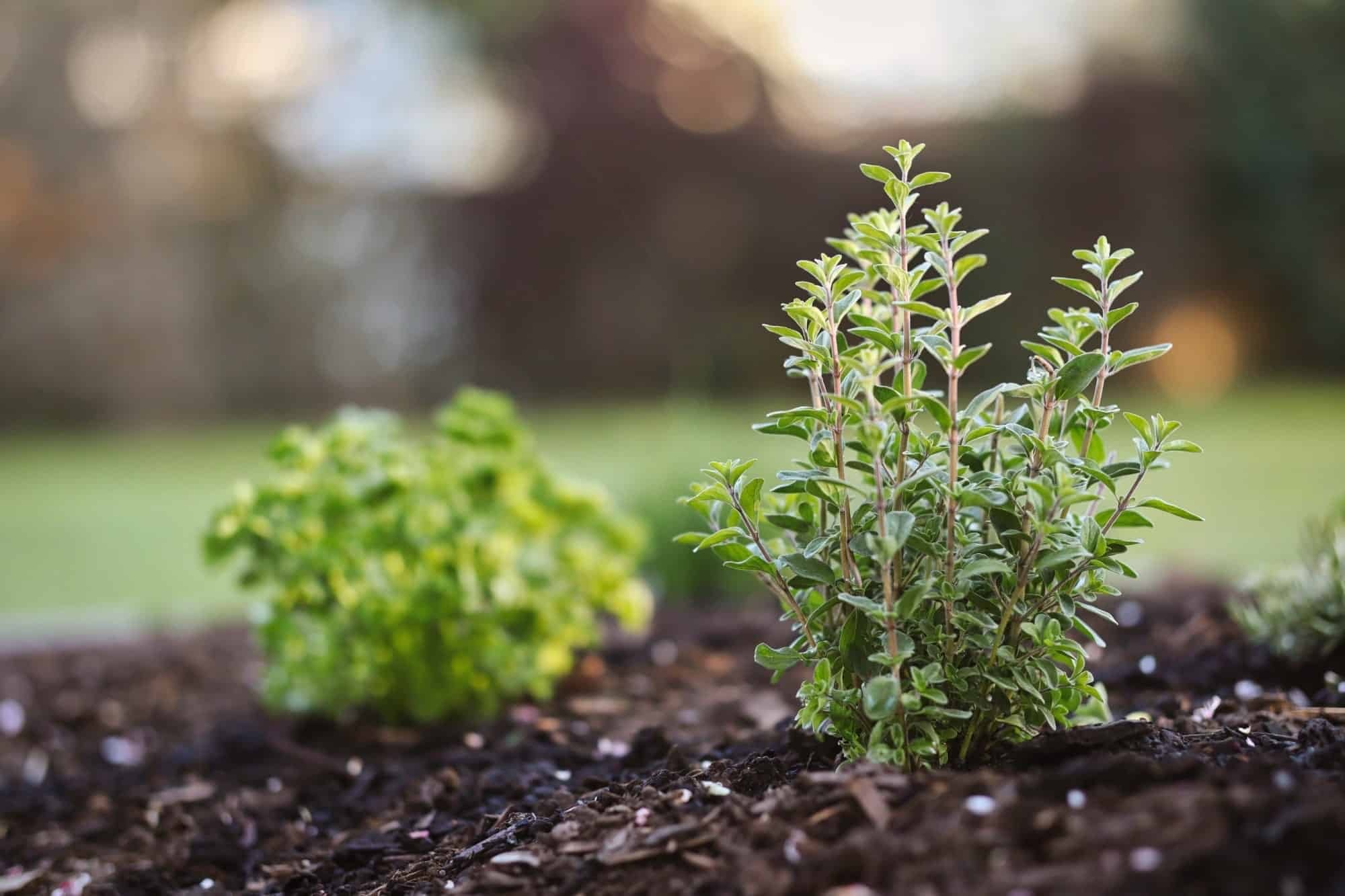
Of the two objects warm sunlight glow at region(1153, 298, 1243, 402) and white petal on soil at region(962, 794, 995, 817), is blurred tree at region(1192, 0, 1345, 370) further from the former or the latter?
white petal on soil at region(962, 794, 995, 817)

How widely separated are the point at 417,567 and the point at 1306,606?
6.18 ft

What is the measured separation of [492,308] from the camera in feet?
39.8

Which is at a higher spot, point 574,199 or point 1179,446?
point 574,199

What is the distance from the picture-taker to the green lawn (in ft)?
14.8

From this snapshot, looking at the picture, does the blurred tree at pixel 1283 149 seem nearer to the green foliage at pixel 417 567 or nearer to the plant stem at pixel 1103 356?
the green foliage at pixel 417 567

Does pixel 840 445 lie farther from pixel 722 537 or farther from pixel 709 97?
pixel 709 97

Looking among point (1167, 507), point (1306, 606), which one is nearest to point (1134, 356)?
point (1167, 507)

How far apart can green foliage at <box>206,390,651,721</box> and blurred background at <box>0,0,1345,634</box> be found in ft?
16.2

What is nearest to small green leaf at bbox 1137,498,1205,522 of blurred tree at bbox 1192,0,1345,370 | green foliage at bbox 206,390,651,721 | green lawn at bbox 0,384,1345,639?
green foliage at bbox 206,390,651,721

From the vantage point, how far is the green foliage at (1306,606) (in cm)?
223

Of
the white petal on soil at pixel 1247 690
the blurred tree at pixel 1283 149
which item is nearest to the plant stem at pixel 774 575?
the white petal on soil at pixel 1247 690

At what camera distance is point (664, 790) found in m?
1.66

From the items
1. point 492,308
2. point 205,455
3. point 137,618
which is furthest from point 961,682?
point 492,308

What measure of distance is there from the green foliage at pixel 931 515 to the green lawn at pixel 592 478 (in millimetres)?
2404
